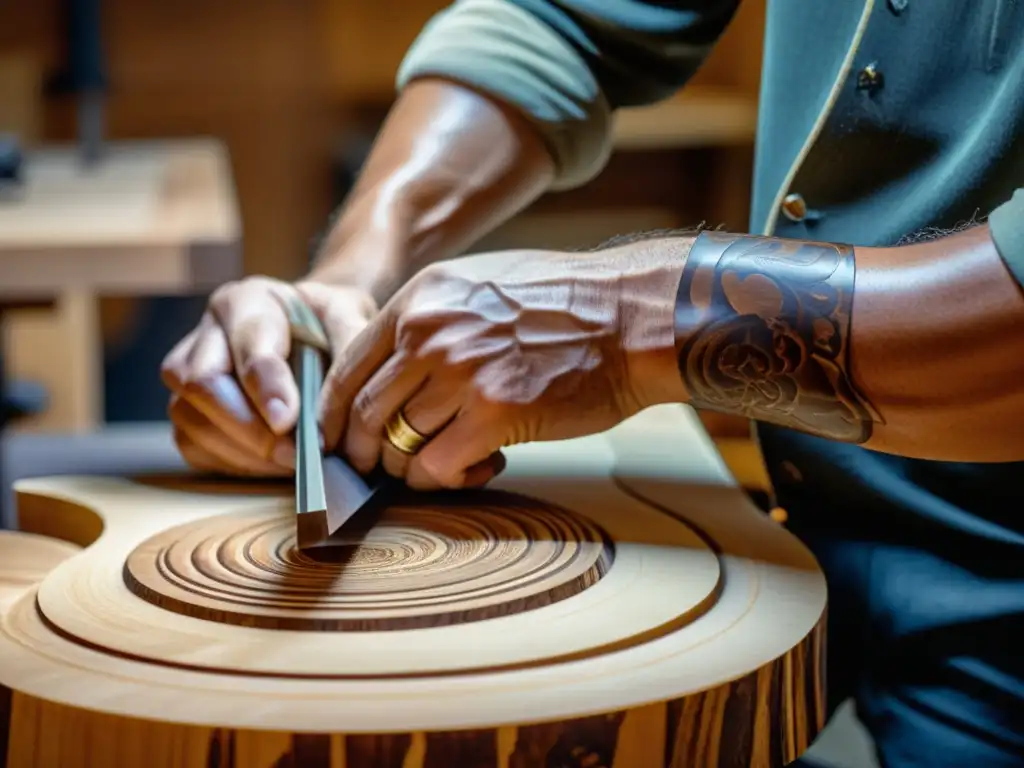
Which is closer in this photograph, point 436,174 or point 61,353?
point 436,174

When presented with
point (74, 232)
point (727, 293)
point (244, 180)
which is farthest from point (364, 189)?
point (244, 180)

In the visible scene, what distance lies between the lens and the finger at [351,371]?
77 centimetres

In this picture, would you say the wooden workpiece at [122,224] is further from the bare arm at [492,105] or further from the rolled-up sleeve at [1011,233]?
the rolled-up sleeve at [1011,233]

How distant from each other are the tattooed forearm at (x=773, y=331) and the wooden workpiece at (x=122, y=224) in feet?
2.17

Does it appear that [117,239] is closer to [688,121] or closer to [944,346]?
[944,346]

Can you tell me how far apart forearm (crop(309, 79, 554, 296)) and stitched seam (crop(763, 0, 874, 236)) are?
0.29 metres

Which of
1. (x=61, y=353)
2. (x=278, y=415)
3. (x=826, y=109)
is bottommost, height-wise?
(x=61, y=353)

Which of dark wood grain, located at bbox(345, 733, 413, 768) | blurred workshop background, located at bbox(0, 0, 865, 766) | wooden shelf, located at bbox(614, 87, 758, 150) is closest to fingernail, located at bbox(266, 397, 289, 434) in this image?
dark wood grain, located at bbox(345, 733, 413, 768)

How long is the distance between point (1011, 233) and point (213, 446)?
55 cm

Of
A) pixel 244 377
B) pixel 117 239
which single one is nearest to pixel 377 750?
pixel 244 377

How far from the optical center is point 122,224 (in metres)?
1.31

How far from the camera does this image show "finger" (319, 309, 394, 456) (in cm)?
77

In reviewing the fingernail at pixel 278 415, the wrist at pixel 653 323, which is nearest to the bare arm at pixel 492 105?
the fingernail at pixel 278 415

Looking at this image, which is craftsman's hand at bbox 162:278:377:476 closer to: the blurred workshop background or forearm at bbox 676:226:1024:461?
forearm at bbox 676:226:1024:461
